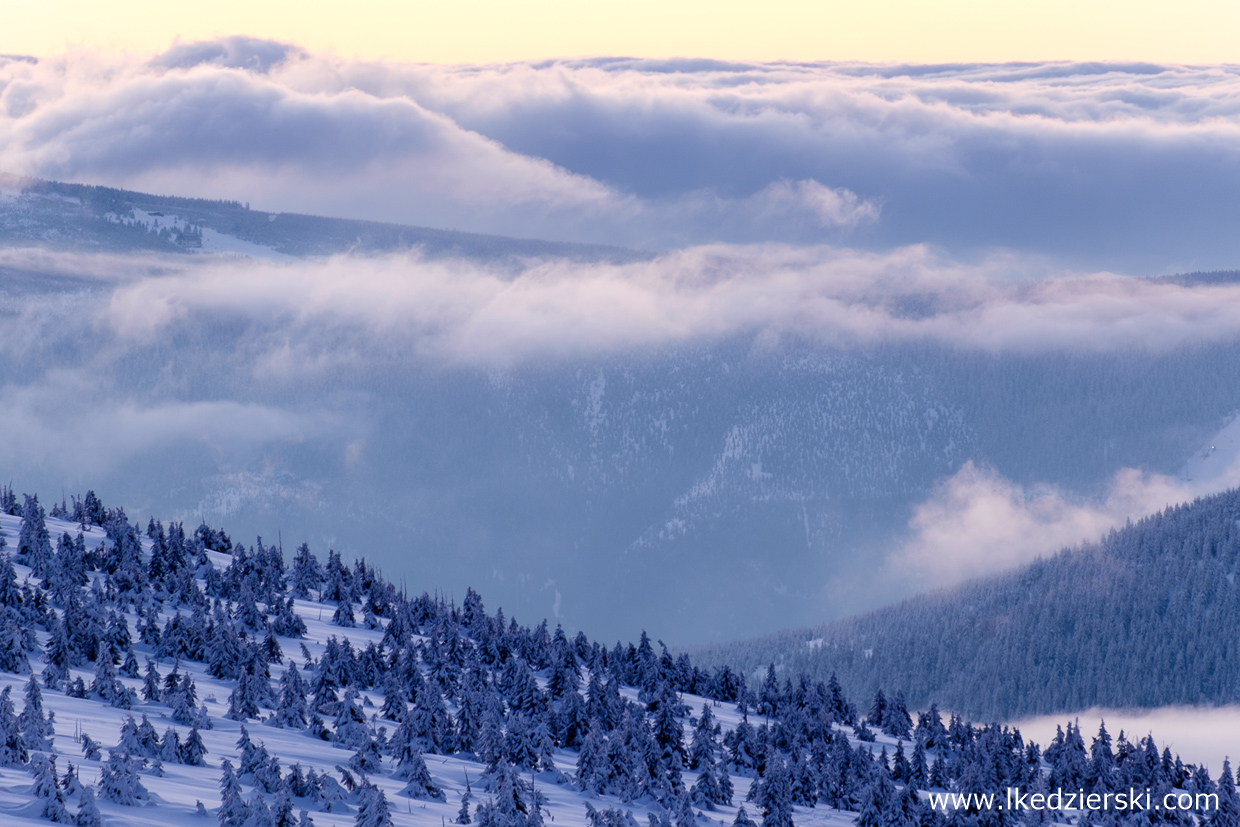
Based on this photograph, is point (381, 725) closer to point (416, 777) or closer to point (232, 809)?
point (416, 777)

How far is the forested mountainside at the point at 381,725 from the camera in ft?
289

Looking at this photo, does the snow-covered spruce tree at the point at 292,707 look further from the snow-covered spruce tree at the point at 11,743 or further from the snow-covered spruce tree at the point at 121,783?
the snow-covered spruce tree at the point at 121,783

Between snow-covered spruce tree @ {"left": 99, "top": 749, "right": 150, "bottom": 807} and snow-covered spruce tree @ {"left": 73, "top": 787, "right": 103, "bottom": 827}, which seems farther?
snow-covered spruce tree @ {"left": 99, "top": 749, "right": 150, "bottom": 807}

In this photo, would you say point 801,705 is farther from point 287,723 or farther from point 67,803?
point 67,803

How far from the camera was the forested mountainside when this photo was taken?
3473 inches

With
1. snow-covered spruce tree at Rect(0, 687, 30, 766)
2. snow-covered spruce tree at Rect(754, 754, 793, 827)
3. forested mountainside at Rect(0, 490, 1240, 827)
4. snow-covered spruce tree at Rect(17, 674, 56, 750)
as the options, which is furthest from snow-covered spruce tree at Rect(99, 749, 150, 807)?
snow-covered spruce tree at Rect(754, 754, 793, 827)

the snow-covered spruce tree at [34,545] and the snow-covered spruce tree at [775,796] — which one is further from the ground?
the snow-covered spruce tree at [34,545]

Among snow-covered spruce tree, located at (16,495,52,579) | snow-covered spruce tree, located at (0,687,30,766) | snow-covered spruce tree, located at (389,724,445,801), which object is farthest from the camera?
snow-covered spruce tree, located at (16,495,52,579)

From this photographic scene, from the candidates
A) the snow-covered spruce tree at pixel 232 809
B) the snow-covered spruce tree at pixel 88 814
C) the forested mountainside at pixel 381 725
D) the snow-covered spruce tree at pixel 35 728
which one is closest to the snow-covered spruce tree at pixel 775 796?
the forested mountainside at pixel 381 725

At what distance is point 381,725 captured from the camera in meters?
121

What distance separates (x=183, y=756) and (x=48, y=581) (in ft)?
171

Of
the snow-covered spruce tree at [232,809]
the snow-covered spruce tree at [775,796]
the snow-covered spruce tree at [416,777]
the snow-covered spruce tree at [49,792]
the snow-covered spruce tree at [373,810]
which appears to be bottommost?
the snow-covered spruce tree at [775,796]

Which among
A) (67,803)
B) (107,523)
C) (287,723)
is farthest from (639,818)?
(107,523)

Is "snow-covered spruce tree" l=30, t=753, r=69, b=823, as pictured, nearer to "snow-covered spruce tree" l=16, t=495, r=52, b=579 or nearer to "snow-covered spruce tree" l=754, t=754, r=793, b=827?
"snow-covered spruce tree" l=754, t=754, r=793, b=827
